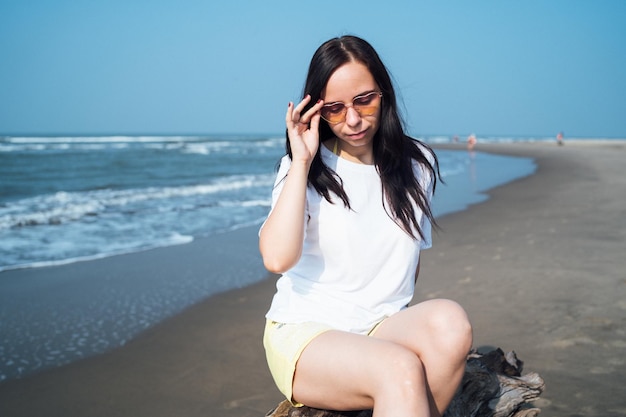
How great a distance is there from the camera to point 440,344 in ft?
6.18

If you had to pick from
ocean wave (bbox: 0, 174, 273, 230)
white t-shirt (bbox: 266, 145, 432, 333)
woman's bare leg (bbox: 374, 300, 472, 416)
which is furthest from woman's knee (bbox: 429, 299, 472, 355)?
ocean wave (bbox: 0, 174, 273, 230)

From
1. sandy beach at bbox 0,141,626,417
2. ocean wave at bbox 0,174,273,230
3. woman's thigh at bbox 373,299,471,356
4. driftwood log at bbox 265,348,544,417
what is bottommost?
ocean wave at bbox 0,174,273,230

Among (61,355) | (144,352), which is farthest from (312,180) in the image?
(61,355)

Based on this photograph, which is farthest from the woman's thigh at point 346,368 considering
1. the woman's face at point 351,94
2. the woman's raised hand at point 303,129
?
the woman's face at point 351,94

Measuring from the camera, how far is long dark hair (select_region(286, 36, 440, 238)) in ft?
7.21

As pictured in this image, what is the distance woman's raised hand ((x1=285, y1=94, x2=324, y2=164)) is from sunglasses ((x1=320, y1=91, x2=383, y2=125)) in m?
0.04

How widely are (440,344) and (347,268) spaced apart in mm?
476

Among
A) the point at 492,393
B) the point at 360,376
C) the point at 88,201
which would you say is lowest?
the point at 88,201

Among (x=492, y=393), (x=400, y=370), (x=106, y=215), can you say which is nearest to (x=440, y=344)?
(x=400, y=370)

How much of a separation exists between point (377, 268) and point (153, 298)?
11.3 ft

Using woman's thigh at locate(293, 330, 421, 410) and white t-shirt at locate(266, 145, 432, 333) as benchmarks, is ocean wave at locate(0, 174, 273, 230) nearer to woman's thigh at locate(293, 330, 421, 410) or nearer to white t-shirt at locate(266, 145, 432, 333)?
white t-shirt at locate(266, 145, 432, 333)

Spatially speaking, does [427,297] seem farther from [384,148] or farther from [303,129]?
[303,129]

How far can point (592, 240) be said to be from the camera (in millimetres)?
6352

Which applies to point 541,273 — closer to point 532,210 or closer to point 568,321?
point 568,321
